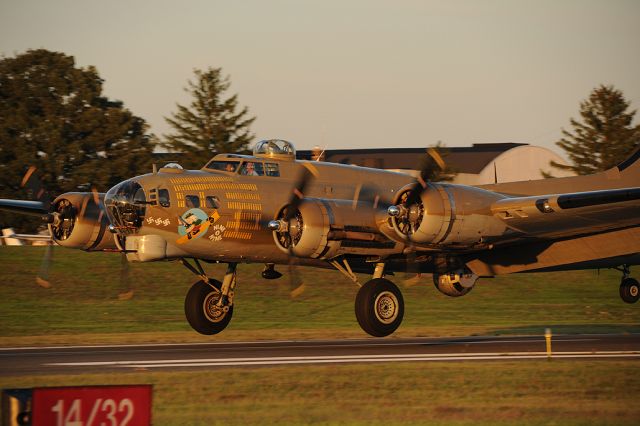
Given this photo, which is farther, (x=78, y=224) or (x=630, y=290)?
(x=630, y=290)

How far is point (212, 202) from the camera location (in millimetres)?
22297

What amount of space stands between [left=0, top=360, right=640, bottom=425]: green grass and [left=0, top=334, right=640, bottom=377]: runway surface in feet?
4.21

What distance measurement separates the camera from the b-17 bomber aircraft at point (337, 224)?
2191cm

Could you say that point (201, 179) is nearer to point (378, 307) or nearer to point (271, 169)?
point (271, 169)

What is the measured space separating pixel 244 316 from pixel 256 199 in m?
13.9

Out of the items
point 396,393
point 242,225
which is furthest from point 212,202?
point 396,393

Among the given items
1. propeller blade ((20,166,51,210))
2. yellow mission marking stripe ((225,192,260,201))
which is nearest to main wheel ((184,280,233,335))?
yellow mission marking stripe ((225,192,260,201))

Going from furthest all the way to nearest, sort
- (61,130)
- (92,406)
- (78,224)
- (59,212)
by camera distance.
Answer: (61,130), (59,212), (78,224), (92,406)

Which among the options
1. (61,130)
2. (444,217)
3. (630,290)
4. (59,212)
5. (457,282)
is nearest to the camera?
(444,217)

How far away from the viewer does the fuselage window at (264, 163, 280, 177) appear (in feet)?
77.7

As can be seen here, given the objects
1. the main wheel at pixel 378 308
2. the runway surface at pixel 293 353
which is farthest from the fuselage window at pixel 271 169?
the runway surface at pixel 293 353

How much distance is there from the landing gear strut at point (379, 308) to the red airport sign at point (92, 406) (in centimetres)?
1316

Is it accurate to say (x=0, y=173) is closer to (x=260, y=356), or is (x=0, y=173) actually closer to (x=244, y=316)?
(x=244, y=316)

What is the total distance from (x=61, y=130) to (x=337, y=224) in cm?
3713
